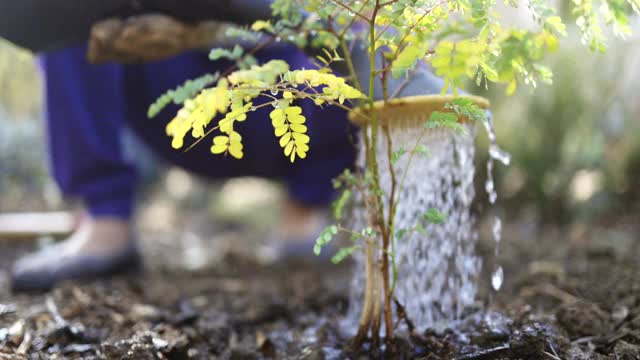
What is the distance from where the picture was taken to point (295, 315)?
6.36 feet

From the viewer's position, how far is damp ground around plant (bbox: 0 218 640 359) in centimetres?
130

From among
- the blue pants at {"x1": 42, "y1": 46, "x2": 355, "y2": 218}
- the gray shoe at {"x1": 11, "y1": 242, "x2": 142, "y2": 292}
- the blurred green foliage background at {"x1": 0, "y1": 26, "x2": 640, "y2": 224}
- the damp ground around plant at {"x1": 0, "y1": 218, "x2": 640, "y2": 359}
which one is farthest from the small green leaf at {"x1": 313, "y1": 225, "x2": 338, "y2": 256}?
the blurred green foliage background at {"x1": 0, "y1": 26, "x2": 640, "y2": 224}

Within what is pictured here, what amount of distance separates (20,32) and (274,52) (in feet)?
3.21

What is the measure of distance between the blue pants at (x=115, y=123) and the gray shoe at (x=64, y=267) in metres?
0.20

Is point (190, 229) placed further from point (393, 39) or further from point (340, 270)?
point (393, 39)

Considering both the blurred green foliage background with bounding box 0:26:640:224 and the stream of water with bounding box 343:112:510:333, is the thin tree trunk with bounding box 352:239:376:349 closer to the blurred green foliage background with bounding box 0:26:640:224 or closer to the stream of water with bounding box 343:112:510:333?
the stream of water with bounding box 343:112:510:333

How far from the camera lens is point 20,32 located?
68.1 inches

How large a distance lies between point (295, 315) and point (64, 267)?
0.98m

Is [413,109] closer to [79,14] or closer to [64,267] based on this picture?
[79,14]

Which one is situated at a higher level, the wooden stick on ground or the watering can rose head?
the watering can rose head

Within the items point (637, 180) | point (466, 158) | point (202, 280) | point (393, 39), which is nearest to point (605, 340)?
point (466, 158)

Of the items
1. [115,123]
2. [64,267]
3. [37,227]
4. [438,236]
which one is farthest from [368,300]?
[37,227]

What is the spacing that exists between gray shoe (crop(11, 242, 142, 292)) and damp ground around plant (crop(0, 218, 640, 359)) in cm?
7

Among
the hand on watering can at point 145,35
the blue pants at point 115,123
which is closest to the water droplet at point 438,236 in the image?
the hand on watering can at point 145,35
